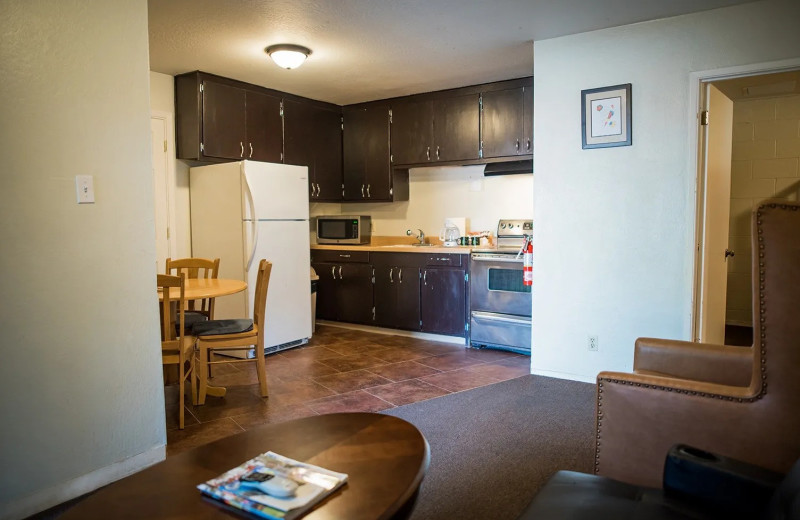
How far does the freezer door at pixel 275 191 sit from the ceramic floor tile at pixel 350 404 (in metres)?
1.75

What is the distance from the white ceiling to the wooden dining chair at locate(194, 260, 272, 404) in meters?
1.56

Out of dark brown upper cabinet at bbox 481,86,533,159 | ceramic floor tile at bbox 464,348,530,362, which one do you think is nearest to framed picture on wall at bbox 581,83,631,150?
dark brown upper cabinet at bbox 481,86,533,159

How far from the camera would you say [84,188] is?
7.25 feet

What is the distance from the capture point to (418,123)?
17.4 ft

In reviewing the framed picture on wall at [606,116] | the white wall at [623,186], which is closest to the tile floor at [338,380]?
the white wall at [623,186]

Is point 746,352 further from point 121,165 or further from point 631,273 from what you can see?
point 121,165

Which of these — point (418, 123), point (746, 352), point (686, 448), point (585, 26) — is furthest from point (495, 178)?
point (686, 448)

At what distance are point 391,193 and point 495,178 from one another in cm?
108

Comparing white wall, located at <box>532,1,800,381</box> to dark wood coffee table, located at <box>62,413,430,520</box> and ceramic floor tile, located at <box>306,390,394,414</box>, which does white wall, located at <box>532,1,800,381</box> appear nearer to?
ceramic floor tile, located at <box>306,390,394,414</box>

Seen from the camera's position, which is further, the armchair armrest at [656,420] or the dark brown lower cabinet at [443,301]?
the dark brown lower cabinet at [443,301]

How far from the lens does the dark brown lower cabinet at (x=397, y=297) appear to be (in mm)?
5094

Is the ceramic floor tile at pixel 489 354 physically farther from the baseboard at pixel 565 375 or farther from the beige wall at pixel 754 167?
the beige wall at pixel 754 167

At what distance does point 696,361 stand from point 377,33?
108 inches

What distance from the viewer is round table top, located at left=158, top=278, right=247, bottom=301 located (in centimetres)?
299
